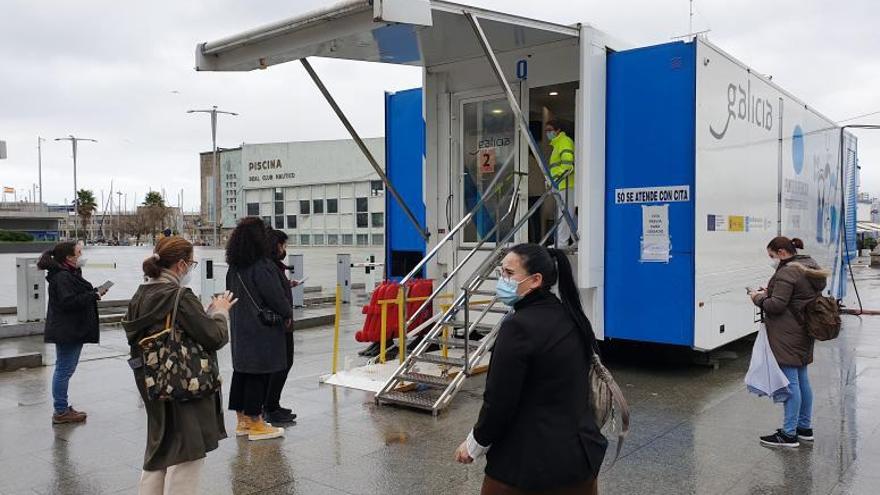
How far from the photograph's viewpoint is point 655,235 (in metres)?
6.95

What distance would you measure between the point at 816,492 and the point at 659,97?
3.79 m

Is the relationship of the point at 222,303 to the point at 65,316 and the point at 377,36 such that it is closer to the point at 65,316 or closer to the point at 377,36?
the point at 65,316

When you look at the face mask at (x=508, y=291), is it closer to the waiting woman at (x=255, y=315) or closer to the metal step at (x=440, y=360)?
the waiting woman at (x=255, y=315)

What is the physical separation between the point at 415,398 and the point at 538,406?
3821 millimetres

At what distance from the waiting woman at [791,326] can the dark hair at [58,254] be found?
541cm

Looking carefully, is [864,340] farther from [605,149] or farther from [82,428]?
[82,428]

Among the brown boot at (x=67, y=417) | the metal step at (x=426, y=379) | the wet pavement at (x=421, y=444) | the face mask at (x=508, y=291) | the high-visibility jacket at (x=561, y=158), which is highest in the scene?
the high-visibility jacket at (x=561, y=158)

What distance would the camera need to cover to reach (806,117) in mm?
9875

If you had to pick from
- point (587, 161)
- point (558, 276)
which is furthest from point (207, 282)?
point (558, 276)

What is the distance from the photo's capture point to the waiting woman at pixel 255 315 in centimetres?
535

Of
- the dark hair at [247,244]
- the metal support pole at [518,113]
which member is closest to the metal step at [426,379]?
the dark hair at [247,244]

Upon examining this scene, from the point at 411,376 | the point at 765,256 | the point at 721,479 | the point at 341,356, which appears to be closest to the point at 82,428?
the point at 411,376

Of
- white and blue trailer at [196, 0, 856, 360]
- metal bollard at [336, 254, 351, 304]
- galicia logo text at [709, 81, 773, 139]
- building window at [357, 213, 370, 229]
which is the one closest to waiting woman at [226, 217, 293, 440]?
white and blue trailer at [196, 0, 856, 360]

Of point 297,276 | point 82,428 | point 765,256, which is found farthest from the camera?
point 297,276
